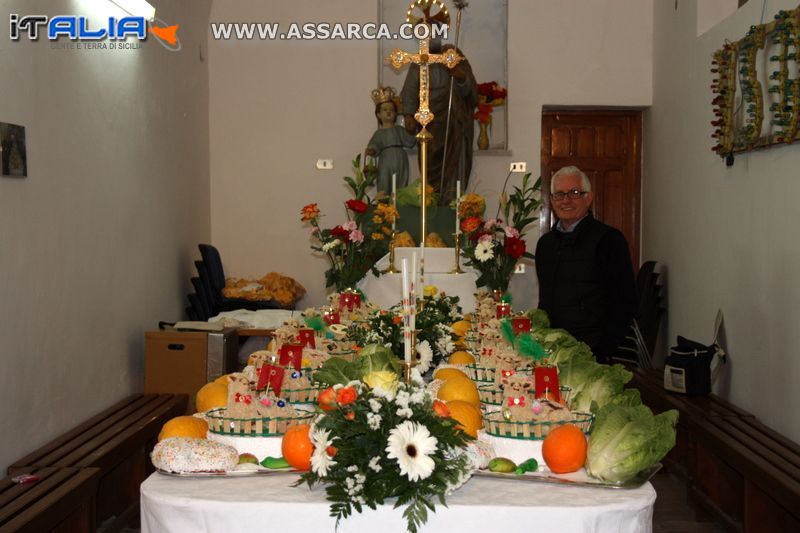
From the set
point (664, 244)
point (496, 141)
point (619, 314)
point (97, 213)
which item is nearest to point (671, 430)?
point (619, 314)

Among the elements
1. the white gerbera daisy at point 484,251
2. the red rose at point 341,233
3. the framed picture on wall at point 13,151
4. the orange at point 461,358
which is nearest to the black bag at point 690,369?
the white gerbera daisy at point 484,251

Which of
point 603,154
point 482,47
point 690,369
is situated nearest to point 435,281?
point 690,369

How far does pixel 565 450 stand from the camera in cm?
211

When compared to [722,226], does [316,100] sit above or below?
above

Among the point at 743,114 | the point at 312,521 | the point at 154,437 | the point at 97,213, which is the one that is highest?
the point at 743,114

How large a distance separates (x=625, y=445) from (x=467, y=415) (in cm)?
43

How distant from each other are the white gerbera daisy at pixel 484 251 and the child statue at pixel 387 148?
2.67 meters

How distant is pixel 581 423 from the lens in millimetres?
2232

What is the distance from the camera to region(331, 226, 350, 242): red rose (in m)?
6.42

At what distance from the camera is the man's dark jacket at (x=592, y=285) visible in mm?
4129

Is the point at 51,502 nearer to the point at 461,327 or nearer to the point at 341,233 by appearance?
the point at 461,327

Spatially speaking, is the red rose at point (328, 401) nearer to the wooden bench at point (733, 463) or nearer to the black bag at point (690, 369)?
the wooden bench at point (733, 463)

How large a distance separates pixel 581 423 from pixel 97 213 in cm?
411

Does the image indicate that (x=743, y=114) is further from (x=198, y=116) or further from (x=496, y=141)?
(x=198, y=116)
